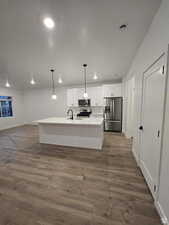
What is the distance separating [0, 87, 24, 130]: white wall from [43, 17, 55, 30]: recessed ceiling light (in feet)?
20.1

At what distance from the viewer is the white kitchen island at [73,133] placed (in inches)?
129

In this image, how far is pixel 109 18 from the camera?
5.46 feet

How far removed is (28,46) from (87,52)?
1.48m

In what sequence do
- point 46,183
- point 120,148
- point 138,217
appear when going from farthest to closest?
point 120,148 → point 46,183 → point 138,217

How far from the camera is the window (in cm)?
625

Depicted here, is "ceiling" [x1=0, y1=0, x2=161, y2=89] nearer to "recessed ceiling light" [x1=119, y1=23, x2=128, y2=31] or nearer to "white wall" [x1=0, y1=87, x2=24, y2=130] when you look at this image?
"recessed ceiling light" [x1=119, y1=23, x2=128, y2=31]

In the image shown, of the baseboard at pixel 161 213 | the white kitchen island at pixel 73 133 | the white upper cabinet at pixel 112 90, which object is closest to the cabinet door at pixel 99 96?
the white upper cabinet at pixel 112 90

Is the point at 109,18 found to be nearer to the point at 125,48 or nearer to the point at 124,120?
the point at 125,48

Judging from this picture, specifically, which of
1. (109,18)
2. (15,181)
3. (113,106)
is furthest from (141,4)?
(113,106)

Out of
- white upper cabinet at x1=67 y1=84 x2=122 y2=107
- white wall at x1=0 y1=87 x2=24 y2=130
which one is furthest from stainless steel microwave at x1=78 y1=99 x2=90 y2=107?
white wall at x1=0 y1=87 x2=24 y2=130

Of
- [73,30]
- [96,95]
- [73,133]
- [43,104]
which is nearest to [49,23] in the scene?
[73,30]

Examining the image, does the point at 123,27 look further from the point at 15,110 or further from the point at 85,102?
the point at 15,110

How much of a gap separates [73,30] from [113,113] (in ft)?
13.3

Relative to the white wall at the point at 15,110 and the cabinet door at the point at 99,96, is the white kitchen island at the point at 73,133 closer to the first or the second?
the cabinet door at the point at 99,96
